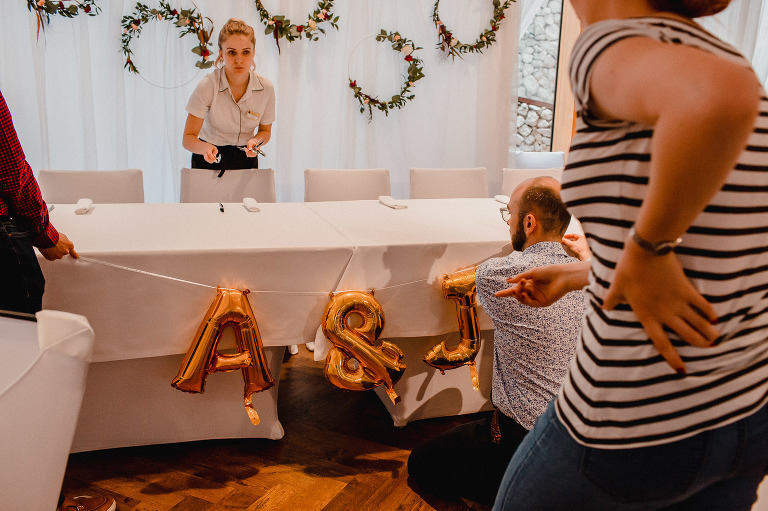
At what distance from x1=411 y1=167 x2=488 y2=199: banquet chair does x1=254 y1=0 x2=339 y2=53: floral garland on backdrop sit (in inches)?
62.8

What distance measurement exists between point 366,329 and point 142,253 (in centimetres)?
62

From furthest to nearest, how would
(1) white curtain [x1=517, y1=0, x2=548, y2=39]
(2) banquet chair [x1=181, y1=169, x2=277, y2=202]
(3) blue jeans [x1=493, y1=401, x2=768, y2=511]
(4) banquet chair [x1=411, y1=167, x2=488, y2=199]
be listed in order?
(1) white curtain [x1=517, y1=0, x2=548, y2=39] → (4) banquet chair [x1=411, y1=167, x2=488, y2=199] → (2) banquet chair [x1=181, y1=169, x2=277, y2=202] → (3) blue jeans [x1=493, y1=401, x2=768, y2=511]

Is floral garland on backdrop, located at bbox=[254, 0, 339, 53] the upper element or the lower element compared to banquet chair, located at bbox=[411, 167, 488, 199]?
upper

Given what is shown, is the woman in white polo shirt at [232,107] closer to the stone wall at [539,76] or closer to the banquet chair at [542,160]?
the banquet chair at [542,160]

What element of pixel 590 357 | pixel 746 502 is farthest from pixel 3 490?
pixel 746 502

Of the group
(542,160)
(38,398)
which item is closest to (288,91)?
(542,160)

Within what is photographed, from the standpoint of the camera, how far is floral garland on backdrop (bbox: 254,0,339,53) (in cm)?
424

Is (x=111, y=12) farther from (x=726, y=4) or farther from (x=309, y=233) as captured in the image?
(x=726, y=4)

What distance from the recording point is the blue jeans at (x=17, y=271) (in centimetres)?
135

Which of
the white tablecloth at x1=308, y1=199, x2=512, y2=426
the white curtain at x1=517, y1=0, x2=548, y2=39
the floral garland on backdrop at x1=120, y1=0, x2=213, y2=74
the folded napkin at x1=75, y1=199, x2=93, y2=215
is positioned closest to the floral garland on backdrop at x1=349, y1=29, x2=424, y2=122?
the white curtain at x1=517, y1=0, x2=548, y2=39

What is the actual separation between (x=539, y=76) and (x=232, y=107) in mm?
3529

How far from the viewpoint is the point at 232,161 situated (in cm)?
328

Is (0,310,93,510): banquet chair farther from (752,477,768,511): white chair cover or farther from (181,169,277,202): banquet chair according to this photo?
(181,169,277,202): banquet chair

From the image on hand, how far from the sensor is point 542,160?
469 centimetres
